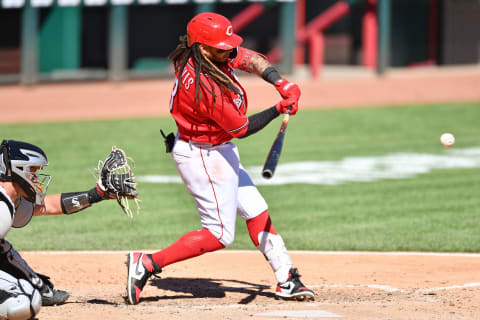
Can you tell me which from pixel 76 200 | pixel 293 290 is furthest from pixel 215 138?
pixel 293 290

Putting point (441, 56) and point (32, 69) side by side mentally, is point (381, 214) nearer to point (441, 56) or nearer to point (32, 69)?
point (32, 69)

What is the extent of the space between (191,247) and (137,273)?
0.44 m

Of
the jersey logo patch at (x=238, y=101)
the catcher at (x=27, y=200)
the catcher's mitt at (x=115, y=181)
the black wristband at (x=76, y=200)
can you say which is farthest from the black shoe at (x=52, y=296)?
the jersey logo patch at (x=238, y=101)

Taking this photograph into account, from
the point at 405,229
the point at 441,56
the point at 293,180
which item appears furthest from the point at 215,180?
the point at 441,56

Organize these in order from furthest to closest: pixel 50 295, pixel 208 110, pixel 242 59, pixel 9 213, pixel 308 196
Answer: pixel 308 196 < pixel 242 59 < pixel 50 295 < pixel 208 110 < pixel 9 213

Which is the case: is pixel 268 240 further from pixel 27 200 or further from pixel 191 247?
pixel 27 200

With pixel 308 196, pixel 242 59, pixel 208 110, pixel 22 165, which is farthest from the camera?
pixel 308 196

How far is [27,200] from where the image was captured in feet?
17.5

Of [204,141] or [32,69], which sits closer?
[204,141]

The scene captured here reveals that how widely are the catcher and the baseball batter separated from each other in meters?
0.48

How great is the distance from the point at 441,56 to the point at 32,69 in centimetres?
1274

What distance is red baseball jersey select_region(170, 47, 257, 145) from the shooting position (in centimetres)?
548

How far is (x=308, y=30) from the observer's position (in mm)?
24344

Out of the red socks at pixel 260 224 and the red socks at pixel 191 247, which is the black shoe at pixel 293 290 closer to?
the red socks at pixel 260 224
